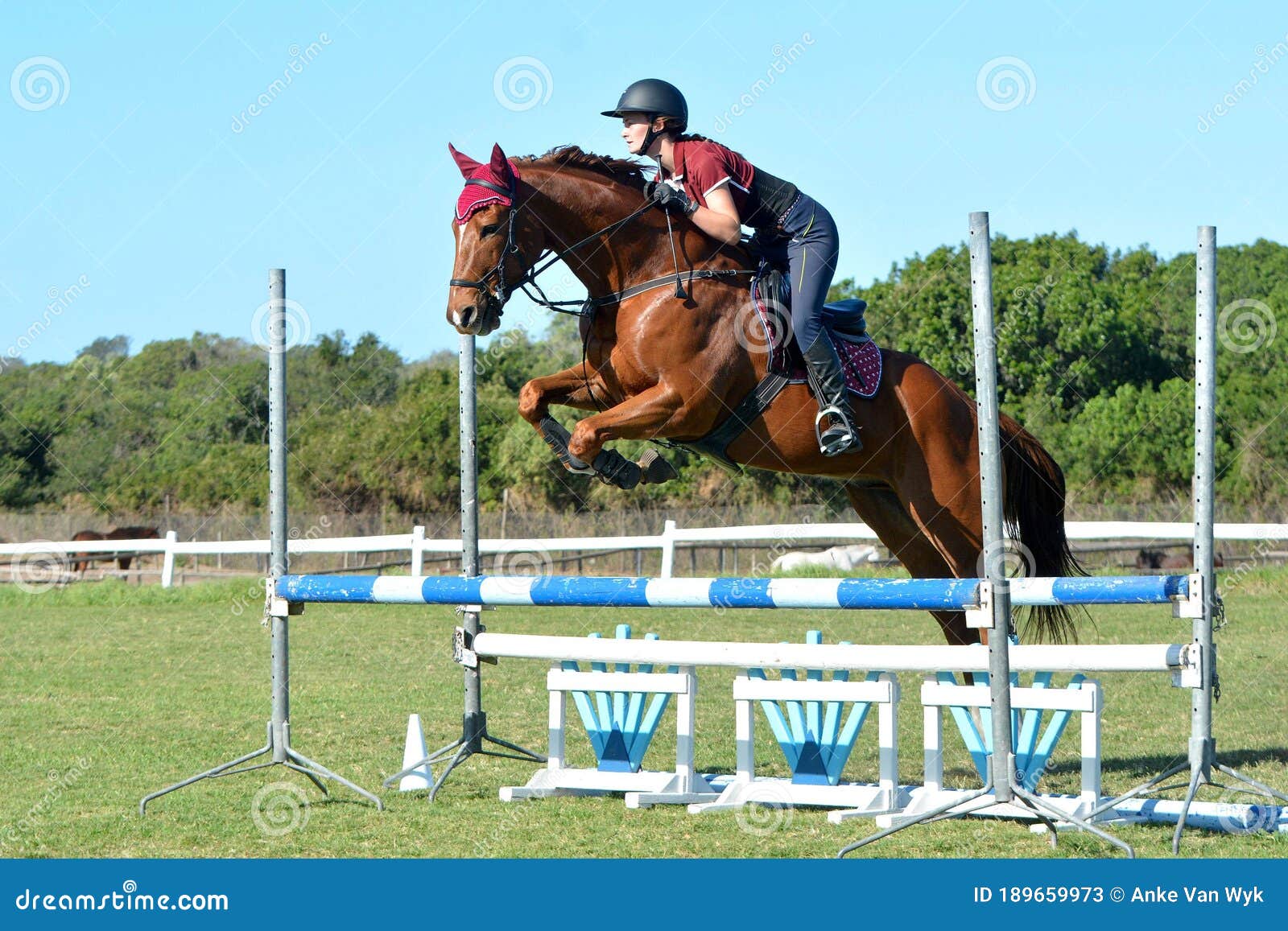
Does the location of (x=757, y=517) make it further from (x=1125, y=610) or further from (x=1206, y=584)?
(x=1206, y=584)

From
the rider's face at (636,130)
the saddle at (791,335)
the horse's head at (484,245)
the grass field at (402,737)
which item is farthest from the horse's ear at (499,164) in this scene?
the grass field at (402,737)

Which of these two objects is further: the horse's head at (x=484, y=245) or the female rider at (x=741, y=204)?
the female rider at (x=741, y=204)

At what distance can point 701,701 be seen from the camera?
816 cm

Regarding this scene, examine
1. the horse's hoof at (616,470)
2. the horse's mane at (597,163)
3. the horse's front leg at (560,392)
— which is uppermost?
the horse's mane at (597,163)

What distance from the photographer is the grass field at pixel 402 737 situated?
4289mm

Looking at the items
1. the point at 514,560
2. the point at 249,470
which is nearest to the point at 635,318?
the point at 514,560

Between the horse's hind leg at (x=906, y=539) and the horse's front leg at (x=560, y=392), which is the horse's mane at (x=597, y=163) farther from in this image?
the horse's hind leg at (x=906, y=539)

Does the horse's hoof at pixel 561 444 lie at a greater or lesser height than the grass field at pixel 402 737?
greater

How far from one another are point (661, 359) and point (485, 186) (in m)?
0.96

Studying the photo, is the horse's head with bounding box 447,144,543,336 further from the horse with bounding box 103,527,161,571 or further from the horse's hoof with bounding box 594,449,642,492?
the horse with bounding box 103,527,161,571

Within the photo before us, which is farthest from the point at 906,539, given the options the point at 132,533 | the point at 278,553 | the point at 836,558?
the point at 132,533

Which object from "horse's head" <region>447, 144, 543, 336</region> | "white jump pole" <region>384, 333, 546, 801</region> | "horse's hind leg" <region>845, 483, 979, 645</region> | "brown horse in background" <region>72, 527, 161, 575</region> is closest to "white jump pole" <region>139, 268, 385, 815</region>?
"white jump pole" <region>384, 333, 546, 801</region>

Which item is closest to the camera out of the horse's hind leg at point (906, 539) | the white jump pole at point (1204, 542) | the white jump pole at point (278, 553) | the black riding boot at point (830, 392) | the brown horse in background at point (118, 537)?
the white jump pole at point (1204, 542)

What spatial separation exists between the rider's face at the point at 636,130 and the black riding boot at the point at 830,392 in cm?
107
